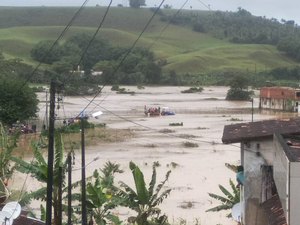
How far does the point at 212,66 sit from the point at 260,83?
74.2 feet

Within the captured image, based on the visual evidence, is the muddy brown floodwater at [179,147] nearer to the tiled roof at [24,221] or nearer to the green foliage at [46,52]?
the tiled roof at [24,221]

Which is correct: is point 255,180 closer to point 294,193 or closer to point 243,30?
point 294,193

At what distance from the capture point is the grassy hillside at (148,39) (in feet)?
409

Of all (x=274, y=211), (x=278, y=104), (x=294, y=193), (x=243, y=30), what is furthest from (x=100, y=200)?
(x=243, y=30)

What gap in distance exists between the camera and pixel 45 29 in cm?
15912

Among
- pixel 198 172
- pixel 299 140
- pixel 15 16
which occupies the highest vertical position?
pixel 15 16

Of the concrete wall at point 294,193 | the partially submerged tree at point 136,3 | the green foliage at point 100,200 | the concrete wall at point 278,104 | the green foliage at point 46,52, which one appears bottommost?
the concrete wall at point 278,104

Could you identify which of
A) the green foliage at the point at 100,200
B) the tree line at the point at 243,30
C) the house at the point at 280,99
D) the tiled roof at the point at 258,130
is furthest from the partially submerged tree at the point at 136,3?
the tiled roof at the point at 258,130

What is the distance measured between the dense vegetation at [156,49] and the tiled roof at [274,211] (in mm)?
64109

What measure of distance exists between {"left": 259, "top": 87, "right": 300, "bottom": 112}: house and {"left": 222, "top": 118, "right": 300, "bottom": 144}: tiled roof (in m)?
48.2

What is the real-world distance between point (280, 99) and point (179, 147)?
26.7 meters

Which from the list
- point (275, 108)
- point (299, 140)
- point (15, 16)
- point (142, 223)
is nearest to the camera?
point (299, 140)

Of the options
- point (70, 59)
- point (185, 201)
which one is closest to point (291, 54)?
point (70, 59)

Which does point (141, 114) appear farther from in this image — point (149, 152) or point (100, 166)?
point (100, 166)
